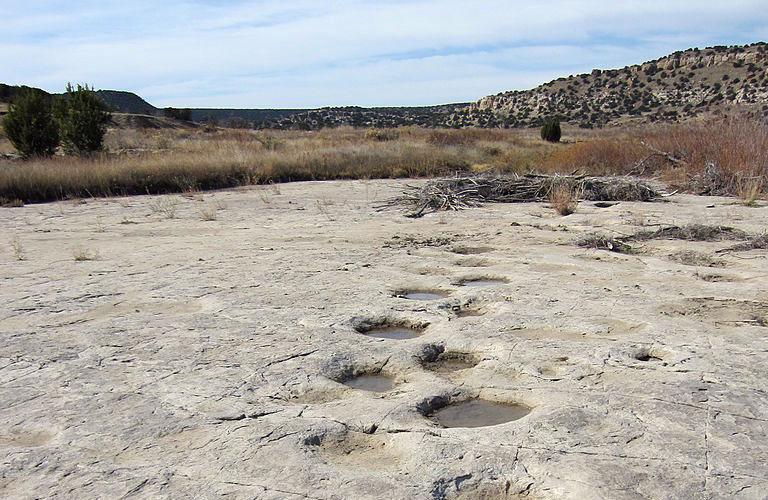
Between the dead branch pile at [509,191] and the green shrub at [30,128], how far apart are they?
12795mm

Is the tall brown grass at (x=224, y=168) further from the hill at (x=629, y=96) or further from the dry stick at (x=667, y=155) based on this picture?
the hill at (x=629, y=96)

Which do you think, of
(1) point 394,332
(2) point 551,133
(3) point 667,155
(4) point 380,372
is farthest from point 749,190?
(2) point 551,133

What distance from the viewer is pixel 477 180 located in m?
12.9

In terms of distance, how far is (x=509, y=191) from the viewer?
41.1ft

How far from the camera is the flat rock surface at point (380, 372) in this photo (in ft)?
9.35

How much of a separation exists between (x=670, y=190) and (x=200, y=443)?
11.6 m

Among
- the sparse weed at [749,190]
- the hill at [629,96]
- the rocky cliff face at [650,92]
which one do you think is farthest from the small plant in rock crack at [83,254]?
the rocky cliff face at [650,92]

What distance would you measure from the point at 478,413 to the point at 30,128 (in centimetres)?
1992

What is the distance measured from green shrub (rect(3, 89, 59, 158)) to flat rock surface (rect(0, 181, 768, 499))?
13.7m

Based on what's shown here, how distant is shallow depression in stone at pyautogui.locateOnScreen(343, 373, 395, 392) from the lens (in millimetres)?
3896

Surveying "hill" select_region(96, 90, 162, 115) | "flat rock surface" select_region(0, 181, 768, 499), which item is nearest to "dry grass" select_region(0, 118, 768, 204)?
"flat rock surface" select_region(0, 181, 768, 499)

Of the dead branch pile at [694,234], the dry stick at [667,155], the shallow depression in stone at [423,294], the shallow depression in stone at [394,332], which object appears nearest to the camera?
the shallow depression in stone at [394,332]

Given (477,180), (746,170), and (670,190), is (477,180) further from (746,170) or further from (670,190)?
(746,170)

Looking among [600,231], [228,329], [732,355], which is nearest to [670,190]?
[600,231]
